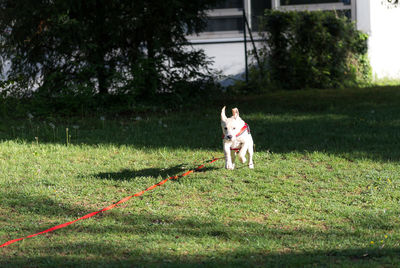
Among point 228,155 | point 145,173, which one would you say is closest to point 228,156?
point 228,155

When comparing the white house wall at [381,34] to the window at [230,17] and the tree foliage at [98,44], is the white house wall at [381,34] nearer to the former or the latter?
the window at [230,17]

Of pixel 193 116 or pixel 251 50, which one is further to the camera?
pixel 251 50

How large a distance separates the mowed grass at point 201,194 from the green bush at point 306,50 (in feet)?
18.1

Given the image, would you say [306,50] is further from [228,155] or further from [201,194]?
[201,194]

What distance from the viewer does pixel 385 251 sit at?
361cm

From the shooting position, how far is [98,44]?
10586 mm

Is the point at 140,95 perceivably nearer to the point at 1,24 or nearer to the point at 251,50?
the point at 1,24

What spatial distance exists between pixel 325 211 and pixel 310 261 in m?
1.20

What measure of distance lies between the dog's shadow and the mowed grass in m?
0.01

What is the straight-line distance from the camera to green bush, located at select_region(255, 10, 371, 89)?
14609 mm

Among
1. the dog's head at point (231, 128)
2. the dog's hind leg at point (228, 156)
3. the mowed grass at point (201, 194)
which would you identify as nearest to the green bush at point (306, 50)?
the mowed grass at point (201, 194)

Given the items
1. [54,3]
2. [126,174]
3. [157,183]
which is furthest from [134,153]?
[54,3]

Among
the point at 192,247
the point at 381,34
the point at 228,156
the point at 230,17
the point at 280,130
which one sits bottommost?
the point at 192,247

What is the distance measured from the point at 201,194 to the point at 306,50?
34.4ft
